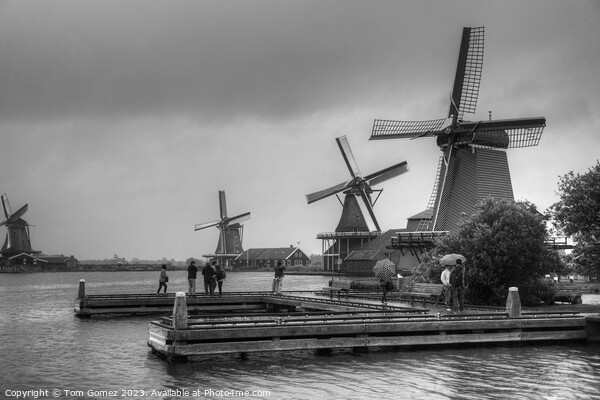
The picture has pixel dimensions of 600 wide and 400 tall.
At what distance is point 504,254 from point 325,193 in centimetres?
7989

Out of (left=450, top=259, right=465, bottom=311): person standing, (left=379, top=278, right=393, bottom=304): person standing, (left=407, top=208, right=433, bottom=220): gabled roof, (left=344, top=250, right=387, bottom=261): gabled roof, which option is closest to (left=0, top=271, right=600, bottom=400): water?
(left=450, top=259, right=465, bottom=311): person standing

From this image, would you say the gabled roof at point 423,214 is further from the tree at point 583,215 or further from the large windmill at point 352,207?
the tree at point 583,215

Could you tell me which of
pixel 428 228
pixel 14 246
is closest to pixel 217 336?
pixel 428 228

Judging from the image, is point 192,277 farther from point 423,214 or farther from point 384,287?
point 423,214

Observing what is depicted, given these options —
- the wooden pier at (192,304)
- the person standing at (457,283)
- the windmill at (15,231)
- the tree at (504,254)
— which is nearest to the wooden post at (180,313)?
the person standing at (457,283)

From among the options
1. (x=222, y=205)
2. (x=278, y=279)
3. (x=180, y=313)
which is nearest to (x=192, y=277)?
(x=278, y=279)

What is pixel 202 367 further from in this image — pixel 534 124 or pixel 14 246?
pixel 14 246

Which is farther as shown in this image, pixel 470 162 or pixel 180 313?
pixel 470 162

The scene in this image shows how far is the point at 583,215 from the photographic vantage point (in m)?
39.3

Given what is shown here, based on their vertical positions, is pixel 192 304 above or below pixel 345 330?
above

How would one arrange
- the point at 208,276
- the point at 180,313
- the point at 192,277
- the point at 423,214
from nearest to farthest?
the point at 180,313
the point at 192,277
the point at 208,276
the point at 423,214

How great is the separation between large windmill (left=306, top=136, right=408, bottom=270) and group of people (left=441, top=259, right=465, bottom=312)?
82784 mm

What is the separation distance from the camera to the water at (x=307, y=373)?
18.8m

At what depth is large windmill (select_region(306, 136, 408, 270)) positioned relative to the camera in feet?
385
